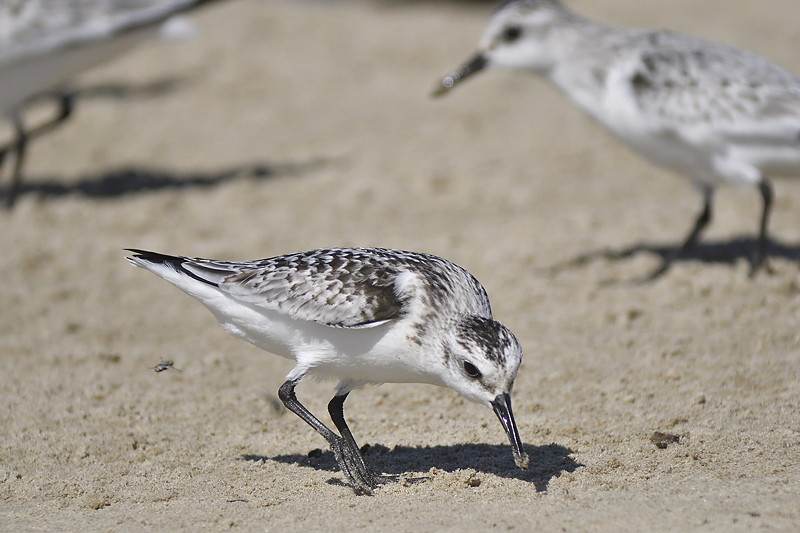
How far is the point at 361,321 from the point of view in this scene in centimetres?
399

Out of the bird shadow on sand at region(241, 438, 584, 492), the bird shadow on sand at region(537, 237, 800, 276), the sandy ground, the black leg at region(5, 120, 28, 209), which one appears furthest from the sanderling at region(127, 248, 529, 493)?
the black leg at region(5, 120, 28, 209)

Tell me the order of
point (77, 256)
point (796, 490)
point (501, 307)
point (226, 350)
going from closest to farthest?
point (796, 490), point (226, 350), point (501, 307), point (77, 256)

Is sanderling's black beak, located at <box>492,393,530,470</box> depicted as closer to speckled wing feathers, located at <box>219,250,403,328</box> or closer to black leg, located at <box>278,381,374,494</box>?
speckled wing feathers, located at <box>219,250,403,328</box>

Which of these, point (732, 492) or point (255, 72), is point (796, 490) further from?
point (255, 72)

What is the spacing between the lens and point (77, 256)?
24.9 ft

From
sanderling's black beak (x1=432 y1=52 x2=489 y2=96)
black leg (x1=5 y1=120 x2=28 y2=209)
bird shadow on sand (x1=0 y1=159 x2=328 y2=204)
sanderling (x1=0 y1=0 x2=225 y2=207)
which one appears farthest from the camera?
bird shadow on sand (x1=0 y1=159 x2=328 y2=204)

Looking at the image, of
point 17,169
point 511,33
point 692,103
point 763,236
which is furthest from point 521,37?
point 17,169

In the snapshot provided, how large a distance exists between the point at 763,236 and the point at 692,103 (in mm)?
1058

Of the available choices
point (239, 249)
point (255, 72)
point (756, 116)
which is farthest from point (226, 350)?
point (255, 72)

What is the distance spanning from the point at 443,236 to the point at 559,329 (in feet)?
5.93

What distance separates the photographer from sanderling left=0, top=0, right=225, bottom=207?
27.3ft

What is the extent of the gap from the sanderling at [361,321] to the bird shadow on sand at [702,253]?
9.89 ft

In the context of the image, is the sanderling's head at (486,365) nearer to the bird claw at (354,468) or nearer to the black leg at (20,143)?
the bird claw at (354,468)

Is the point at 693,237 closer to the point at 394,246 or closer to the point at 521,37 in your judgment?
the point at 521,37
